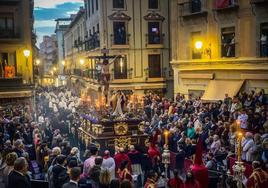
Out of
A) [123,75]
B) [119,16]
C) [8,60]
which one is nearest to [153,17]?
[119,16]

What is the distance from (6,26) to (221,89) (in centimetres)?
2031

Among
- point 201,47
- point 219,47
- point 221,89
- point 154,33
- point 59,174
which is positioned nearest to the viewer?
point 59,174

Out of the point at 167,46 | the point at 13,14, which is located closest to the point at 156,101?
the point at 167,46

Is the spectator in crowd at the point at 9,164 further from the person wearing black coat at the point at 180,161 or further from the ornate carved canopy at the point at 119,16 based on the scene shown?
the ornate carved canopy at the point at 119,16

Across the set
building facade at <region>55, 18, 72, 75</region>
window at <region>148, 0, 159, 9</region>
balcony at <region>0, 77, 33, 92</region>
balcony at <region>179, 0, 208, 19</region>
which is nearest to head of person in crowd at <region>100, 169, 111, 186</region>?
balcony at <region>179, 0, 208, 19</region>

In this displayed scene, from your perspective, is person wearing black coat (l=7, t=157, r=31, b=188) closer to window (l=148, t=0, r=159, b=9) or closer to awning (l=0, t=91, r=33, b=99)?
awning (l=0, t=91, r=33, b=99)

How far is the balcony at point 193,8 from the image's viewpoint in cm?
2977

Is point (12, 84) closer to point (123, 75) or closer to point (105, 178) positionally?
point (123, 75)

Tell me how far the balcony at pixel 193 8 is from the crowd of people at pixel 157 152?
7.11m

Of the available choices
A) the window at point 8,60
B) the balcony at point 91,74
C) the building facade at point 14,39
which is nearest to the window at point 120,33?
the balcony at point 91,74

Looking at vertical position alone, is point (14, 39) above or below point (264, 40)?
above

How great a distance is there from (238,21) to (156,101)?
780 cm

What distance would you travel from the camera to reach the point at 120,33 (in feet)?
132

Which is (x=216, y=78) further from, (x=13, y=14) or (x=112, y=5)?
(x=13, y=14)
